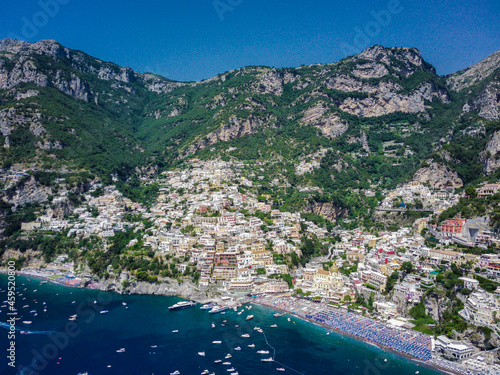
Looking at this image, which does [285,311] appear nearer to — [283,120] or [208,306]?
[208,306]

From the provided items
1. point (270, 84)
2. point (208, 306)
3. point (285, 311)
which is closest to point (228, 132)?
point (270, 84)

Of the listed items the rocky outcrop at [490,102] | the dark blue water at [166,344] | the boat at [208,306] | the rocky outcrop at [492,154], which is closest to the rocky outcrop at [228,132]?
the rocky outcrop at [490,102]

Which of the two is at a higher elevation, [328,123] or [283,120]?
[283,120]

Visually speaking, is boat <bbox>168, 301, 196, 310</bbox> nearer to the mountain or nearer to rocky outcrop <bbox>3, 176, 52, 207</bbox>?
rocky outcrop <bbox>3, 176, 52, 207</bbox>

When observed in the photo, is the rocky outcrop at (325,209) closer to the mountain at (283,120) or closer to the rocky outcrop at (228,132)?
the mountain at (283,120)

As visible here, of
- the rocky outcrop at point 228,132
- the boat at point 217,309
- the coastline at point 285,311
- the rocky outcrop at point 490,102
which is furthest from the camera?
the rocky outcrop at point 228,132

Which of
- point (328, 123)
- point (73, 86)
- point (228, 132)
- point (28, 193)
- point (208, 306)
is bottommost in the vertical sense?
point (208, 306)

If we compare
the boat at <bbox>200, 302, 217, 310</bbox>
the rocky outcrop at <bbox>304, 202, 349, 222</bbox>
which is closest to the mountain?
the rocky outcrop at <bbox>304, 202, 349, 222</bbox>

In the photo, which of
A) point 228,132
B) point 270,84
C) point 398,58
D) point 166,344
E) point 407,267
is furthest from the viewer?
point 398,58
